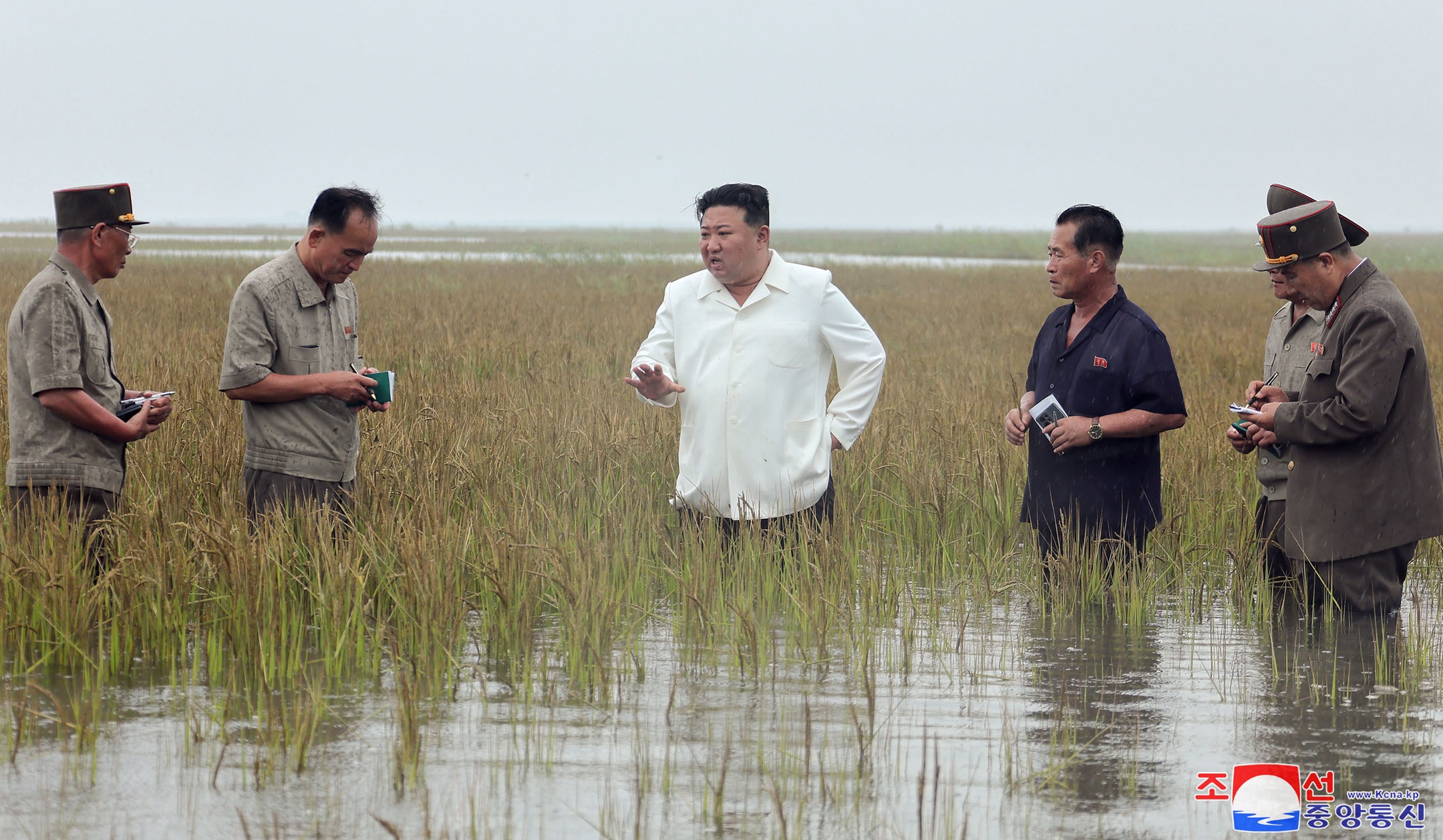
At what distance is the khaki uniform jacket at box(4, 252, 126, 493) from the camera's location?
398 centimetres

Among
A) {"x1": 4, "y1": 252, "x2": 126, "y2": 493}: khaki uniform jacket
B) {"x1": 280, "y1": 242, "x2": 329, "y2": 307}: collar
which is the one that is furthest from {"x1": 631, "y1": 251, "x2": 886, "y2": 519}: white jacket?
{"x1": 4, "y1": 252, "x2": 126, "y2": 493}: khaki uniform jacket

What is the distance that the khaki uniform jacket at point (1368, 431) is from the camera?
12.9 ft

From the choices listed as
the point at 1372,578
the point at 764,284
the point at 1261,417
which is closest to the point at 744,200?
the point at 764,284

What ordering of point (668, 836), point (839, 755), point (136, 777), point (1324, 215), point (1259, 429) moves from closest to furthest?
point (668, 836) → point (136, 777) → point (839, 755) → point (1324, 215) → point (1259, 429)

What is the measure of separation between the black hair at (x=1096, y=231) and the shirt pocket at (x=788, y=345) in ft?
3.60

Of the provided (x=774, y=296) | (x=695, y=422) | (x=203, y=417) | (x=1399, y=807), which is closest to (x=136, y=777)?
(x=695, y=422)

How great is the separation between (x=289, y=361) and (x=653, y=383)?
4.40 ft

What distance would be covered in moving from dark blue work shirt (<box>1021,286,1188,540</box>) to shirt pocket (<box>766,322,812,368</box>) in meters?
1.05

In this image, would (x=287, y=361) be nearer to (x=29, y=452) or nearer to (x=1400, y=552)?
(x=29, y=452)

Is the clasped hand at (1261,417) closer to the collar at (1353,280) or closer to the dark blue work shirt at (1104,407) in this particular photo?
the dark blue work shirt at (1104,407)

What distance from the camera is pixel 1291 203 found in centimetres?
458

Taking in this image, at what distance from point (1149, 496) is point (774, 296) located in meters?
1.69

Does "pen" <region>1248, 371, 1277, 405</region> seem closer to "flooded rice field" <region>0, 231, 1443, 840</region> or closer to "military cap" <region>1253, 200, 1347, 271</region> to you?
"military cap" <region>1253, 200, 1347, 271</region>

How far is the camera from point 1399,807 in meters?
3.10
